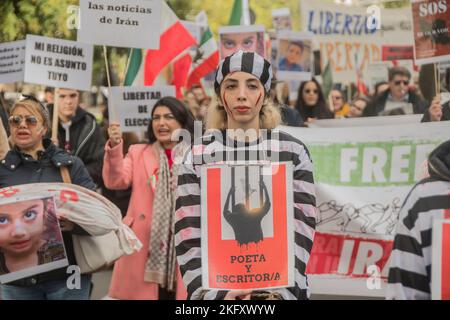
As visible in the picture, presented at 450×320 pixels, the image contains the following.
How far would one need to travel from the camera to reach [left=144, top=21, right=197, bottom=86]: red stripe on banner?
675cm

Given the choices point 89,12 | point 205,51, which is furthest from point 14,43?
point 205,51

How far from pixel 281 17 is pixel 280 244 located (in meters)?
6.33

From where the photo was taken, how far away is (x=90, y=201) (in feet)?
17.6

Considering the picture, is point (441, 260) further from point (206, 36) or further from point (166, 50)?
point (206, 36)

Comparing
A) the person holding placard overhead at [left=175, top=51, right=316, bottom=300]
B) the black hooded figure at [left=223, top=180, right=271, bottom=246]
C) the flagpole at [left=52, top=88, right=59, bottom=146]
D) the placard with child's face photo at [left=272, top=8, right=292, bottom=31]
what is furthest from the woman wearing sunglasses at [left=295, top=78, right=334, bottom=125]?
the black hooded figure at [left=223, top=180, right=271, bottom=246]

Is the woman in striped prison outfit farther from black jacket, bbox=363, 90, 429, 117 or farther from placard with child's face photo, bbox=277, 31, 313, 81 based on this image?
placard with child's face photo, bbox=277, 31, 313, 81

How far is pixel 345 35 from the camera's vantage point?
9180 mm

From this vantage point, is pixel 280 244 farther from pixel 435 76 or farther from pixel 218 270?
pixel 435 76

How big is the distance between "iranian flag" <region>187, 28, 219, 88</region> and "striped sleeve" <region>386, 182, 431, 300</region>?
4.54m

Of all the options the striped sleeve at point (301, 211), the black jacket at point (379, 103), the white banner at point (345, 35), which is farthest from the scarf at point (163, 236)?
the white banner at point (345, 35)

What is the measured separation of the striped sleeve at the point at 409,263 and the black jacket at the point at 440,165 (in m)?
0.11

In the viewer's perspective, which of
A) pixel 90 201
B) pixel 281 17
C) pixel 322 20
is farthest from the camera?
pixel 281 17

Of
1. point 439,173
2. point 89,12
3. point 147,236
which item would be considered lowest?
point 147,236

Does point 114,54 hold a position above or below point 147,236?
above
